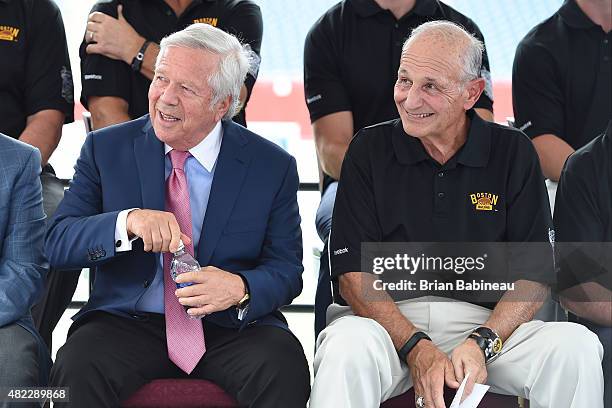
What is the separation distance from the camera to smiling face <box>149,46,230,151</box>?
9.52 feet

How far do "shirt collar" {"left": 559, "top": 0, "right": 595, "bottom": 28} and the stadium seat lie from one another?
7.04 feet

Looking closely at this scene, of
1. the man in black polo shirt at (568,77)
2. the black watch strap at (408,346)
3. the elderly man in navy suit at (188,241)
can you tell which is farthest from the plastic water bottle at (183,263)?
the man in black polo shirt at (568,77)

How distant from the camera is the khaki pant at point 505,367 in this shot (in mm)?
2648

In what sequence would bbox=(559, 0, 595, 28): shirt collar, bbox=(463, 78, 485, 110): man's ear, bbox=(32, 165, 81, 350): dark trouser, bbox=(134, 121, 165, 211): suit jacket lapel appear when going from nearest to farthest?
1. bbox=(134, 121, 165, 211): suit jacket lapel
2. bbox=(463, 78, 485, 110): man's ear
3. bbox=(32, 165, 81, 350): dark trouser
4. bbox=(559, 0, 595, 28): shirt collar

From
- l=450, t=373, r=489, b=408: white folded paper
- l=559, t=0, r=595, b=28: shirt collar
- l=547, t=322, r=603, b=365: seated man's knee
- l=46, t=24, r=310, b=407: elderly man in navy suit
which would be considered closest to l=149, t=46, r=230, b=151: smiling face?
l=46, t=24, r=310, b=407: elderly man in navy suit

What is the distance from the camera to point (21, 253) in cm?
283

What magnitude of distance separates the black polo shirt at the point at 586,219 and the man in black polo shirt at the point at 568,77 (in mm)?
745

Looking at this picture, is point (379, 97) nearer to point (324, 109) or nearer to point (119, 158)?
point (324, 109)

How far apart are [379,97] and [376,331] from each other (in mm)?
1331

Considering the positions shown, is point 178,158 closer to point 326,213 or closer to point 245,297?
point 245,297

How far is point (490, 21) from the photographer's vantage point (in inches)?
211

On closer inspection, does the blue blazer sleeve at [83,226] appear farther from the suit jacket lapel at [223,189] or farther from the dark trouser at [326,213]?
the dark trouser at [326,213]

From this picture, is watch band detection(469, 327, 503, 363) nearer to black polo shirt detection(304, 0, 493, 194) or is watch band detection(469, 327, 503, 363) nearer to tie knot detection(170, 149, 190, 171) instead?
tie knot detection(170, 149, 190, 171)

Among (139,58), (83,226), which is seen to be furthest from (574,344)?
(139,58)
